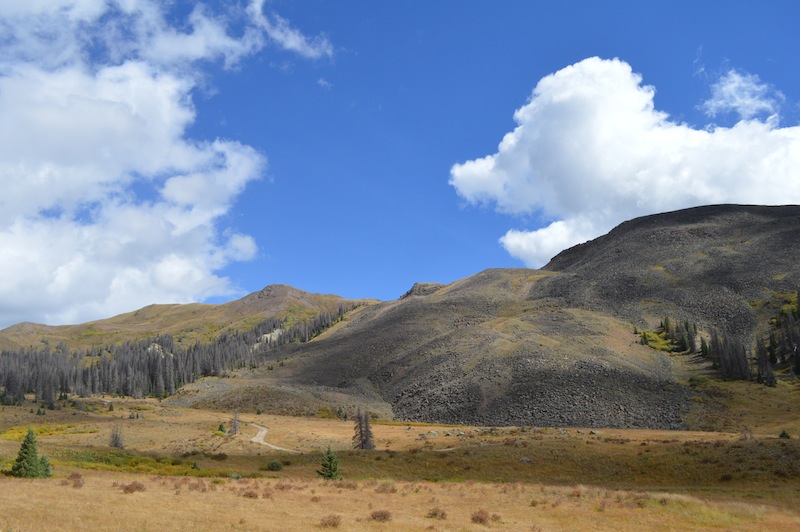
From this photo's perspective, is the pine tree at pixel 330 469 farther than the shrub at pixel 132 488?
Yes

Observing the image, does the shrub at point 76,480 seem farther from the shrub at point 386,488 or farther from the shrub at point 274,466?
the shrub at point 274,466

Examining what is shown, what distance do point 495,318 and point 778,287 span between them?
274ft

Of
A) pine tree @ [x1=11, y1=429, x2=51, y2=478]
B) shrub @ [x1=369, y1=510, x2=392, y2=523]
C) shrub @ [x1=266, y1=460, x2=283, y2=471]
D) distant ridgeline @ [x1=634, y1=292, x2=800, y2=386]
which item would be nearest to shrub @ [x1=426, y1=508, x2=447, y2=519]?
shrub @ [x1=369, y1=510, x2=392, y2=523]

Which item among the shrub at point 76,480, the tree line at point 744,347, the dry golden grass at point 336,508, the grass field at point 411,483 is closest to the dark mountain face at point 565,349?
the tree line at point 744,347

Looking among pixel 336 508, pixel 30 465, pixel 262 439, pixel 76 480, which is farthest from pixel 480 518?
pixel 262 439

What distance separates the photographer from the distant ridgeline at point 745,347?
112562 mm

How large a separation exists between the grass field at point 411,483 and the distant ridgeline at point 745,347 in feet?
93.6

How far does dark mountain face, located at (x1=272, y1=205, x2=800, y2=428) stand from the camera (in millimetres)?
105812

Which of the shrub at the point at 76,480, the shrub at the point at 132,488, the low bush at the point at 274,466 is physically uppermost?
the shrub at the point at 76,480

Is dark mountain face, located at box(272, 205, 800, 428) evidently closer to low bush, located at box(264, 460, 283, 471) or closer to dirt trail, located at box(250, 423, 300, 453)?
dirt trail, located at box(250, 423, 300, 453)

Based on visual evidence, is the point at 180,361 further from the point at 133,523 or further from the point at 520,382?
the point at 133,523

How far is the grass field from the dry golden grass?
10 centimetres

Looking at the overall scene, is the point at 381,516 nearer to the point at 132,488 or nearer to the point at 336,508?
the point at 336,508

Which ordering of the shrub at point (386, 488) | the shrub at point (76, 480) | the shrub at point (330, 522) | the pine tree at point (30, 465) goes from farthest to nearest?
the shrub at point (386, 488), the pine tree at point (30, 465), the shrub at point (76, 480), the shrub at point (330, 522)
